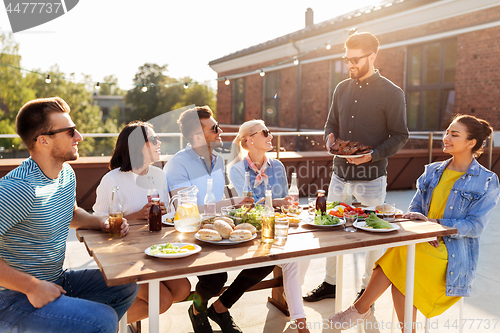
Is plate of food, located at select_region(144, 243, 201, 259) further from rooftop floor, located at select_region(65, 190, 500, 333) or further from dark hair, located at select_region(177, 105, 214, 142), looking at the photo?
dark hair, located at select_region(177, 105, 214, 142)

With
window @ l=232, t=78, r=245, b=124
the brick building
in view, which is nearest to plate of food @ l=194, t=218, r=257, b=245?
the brick building

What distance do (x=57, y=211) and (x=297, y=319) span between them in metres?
1.31

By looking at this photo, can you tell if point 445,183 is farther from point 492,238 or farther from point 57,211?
point 492,238

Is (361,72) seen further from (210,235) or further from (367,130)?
(210,235)

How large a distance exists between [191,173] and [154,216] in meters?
0.80

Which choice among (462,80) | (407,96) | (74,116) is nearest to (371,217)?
(462,80)

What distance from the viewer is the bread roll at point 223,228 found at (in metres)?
1.71

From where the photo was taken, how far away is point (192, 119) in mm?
2611


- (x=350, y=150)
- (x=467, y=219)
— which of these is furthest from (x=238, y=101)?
(x=467, y=219)

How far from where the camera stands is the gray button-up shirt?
9.20ft

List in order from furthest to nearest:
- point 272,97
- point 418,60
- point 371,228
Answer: point 272,97, point 418,60, point 371,228

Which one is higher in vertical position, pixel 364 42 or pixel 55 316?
pixel 364 42

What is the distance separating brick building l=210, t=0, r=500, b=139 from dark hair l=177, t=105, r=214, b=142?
4777 millimetres

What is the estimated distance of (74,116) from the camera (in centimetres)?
3319
